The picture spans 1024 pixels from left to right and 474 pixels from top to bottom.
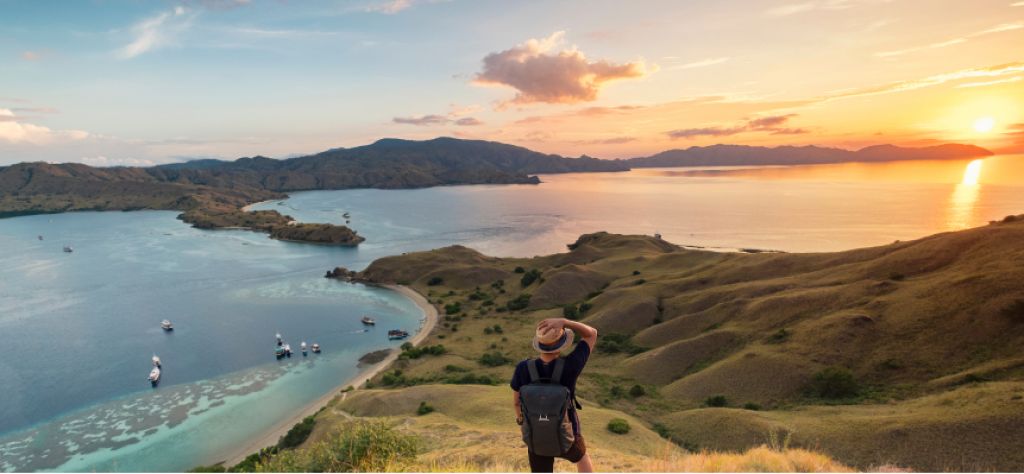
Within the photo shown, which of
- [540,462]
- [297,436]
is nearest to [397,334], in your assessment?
[297,436]

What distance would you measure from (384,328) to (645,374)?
5083 cm

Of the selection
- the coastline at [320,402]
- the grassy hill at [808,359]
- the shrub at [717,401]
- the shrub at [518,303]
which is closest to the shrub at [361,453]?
the grassy hill at [808,359]

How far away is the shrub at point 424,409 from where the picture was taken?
35406 mm

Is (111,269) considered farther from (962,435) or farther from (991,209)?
(991,209)

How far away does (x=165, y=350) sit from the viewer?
7588 cm

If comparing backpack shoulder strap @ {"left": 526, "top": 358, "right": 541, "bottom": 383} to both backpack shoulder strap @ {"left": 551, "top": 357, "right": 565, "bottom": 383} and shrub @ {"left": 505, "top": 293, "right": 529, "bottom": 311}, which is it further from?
shrub @ {"left": 505, "top": 293, "right": 529, "bottom": 311}

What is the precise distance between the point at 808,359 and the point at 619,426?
21.7 metres

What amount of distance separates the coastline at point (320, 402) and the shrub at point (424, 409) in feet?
62.4

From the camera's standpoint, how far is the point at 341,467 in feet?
44.9

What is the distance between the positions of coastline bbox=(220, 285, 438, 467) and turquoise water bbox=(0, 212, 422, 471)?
1509 mm

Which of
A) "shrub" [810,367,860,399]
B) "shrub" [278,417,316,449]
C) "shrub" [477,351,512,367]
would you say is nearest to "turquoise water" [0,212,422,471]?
"shrub" [278,417,316,449]

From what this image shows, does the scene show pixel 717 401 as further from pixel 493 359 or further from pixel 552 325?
pixel 552 325

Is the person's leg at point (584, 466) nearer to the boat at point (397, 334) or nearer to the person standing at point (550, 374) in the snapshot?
the person standing at point (550, 374)

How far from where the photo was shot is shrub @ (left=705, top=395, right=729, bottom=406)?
38.1 meters
